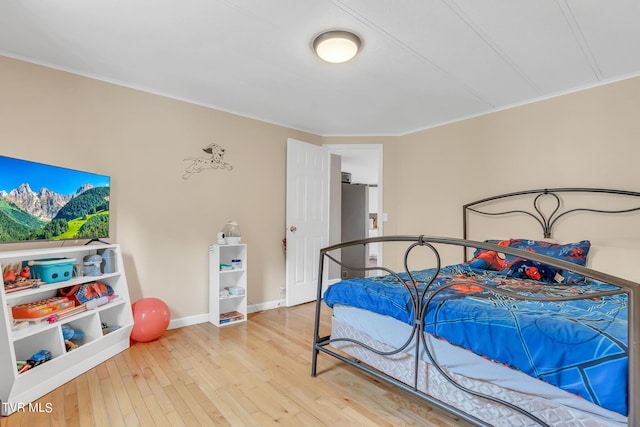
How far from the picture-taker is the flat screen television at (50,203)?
2047mm

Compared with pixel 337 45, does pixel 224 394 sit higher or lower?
lower

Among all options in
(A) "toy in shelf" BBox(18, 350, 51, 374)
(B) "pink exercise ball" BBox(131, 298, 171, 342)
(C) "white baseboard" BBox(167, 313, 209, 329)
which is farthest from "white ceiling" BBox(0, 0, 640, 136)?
(C) "white baseboard" BBox(167, 313, 209, 329)

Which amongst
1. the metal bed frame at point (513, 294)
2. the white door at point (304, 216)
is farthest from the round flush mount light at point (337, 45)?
the white door at point (304, 216)

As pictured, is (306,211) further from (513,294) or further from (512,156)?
(513,294)

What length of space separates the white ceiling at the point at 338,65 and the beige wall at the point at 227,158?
21 centimetres

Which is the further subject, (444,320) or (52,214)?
(52,214)

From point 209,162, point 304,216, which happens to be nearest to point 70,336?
point 209,162

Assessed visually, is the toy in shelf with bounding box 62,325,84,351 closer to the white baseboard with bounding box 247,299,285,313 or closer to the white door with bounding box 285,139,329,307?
the white baseboard with bounding box 247,299,285,313

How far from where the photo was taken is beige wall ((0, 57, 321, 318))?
2.53 meters

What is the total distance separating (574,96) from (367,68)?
196 centimetres

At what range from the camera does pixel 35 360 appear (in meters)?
1.97

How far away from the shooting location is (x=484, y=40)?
219 centimetres

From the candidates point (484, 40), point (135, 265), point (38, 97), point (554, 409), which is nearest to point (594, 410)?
point (554, 409)

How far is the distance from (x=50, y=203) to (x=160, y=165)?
1003mm
